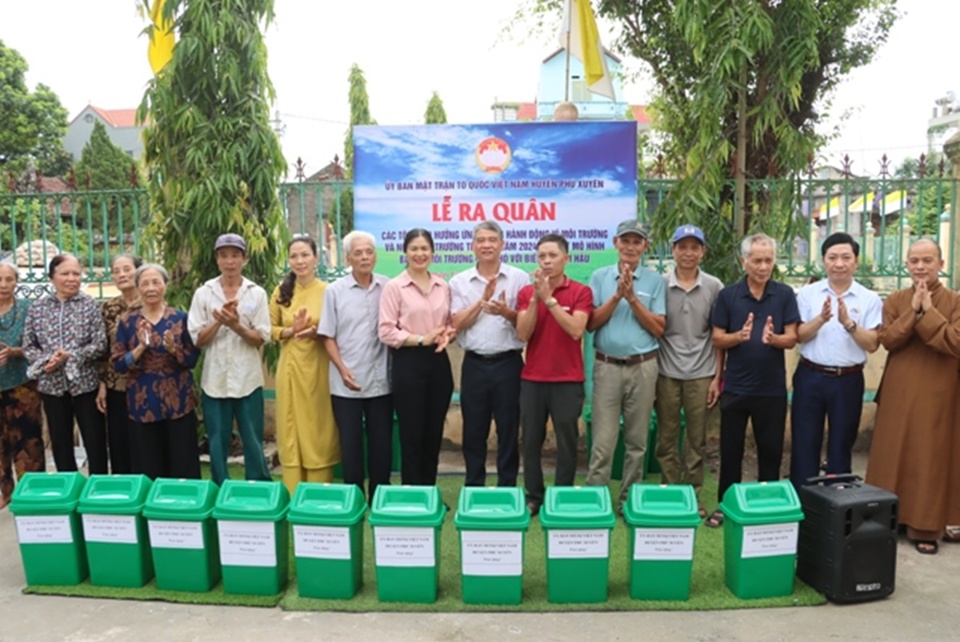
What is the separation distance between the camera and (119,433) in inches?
194

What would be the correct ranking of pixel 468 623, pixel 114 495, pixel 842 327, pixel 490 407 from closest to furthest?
1. pixel 468 623
2. pixel 114 495
3. pixel 842 327
4. pixel 490 407

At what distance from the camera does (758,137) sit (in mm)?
5711

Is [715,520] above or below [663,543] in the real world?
below

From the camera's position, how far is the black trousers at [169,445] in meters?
4.56

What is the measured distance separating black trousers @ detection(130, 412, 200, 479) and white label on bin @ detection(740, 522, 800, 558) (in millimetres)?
3061

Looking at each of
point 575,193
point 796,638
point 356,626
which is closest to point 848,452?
point 796,638

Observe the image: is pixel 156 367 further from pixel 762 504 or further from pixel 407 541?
pixel 762 504

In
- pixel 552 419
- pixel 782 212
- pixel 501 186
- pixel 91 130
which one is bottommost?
pixel 552 419

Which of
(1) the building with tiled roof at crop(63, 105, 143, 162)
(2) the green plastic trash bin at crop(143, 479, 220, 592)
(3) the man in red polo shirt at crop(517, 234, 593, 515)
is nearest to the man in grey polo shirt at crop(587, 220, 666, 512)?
(3) the man in red polo shirt at crop(517, 234, 593, 515)

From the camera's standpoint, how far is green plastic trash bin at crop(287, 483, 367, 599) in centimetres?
370

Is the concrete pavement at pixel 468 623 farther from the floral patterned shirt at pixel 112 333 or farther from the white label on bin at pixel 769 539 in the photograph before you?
the floral patterned shirt at pixel 112 333

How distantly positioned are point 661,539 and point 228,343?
267 centimetres

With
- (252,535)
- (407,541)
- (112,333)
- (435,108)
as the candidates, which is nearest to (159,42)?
(112,333)

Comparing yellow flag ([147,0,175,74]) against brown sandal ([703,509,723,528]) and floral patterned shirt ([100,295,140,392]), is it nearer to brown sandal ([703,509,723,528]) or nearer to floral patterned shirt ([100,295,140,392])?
floral patterned shirt ([100,295,140,392])
